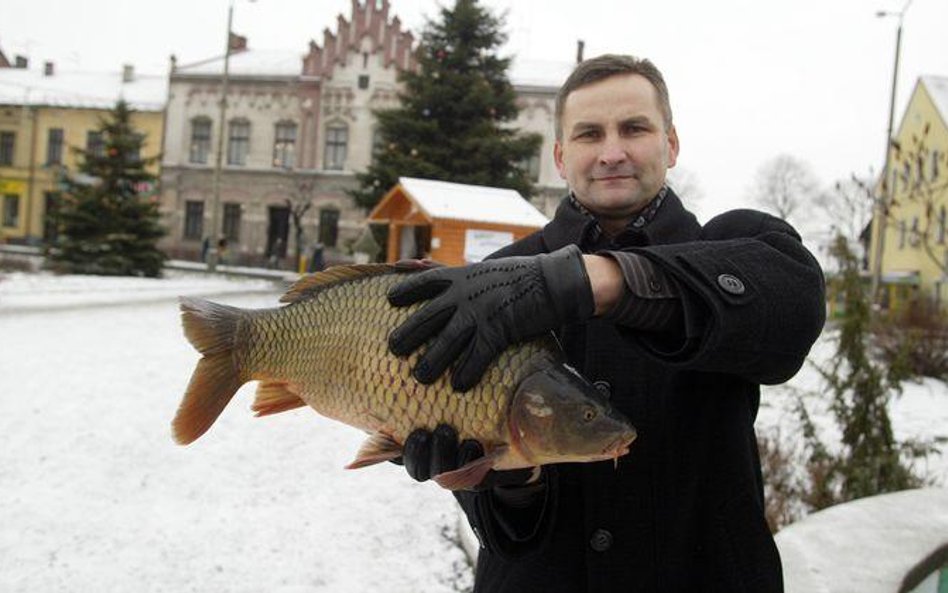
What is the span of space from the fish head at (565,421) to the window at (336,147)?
34.9 metres

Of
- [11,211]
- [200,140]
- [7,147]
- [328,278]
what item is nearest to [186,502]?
[328,278]

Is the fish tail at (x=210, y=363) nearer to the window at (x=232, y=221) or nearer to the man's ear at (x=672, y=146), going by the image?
the man's ear at (x=672, y=146)

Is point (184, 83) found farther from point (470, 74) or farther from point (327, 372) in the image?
point (327, 372)

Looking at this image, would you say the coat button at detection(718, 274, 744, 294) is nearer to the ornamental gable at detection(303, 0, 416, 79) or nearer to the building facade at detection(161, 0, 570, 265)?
the building facade at detection(161, 0, 570, 265)

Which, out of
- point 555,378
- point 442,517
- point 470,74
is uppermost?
point 470,74

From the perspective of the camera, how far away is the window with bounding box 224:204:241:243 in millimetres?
36188

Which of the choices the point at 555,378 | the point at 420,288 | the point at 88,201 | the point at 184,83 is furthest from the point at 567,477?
the point at 184,83

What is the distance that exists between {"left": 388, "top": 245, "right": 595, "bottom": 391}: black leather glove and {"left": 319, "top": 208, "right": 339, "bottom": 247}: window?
1352 inches

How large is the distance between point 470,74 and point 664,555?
18378 millimetres

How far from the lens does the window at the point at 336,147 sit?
3522 cm

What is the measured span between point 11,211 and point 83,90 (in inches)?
310

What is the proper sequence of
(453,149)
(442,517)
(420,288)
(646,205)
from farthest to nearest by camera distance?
(453,149)
(442,517)
(646,205)
(420,288)

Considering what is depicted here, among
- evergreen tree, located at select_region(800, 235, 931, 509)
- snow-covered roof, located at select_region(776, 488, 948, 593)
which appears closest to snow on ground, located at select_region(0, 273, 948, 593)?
evergreen tree, located at select_region(800, 235, 931, 509)

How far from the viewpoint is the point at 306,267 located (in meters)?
29.8
